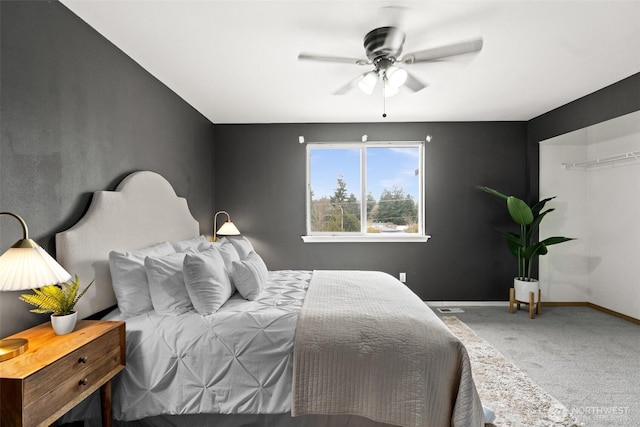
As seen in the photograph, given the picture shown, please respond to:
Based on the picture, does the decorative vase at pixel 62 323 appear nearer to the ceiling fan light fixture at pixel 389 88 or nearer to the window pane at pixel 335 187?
the ceiling fan light fixture at pixel 389 88

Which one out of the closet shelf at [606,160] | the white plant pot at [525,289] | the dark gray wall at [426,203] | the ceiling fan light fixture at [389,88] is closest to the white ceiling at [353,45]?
the ceiling fan light fixture at [389,88]

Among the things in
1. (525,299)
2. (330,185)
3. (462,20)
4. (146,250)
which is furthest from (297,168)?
(525,299)

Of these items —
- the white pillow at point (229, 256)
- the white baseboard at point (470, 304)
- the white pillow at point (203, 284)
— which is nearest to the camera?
the white pillow at point (203, 284)

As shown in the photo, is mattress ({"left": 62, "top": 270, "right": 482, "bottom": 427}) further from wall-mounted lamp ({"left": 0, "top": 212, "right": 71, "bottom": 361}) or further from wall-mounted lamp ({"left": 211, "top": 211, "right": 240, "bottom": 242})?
wall-mounted lamp ({"left": 211, "top": 211, "right": 240, "bottom": 242})

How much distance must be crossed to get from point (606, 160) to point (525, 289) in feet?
5.71

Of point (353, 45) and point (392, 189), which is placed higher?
point (353, 45)

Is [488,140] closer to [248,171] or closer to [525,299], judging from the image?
[525,299]

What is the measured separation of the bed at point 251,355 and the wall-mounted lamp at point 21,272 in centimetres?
48

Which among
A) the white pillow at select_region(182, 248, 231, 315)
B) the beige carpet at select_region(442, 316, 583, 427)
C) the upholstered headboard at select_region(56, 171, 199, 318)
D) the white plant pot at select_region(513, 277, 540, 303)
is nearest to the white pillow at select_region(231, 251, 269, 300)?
the white pillow at select_region(182, 248, 231, 315)

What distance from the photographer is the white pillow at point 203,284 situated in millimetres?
2033

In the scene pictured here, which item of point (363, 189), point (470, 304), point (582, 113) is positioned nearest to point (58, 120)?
point (363, 189)

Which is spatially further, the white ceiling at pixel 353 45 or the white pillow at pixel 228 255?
the white pillow at pixel 228 255

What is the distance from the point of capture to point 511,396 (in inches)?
91.7

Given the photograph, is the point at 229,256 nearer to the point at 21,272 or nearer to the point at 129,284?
the point at 129,284
